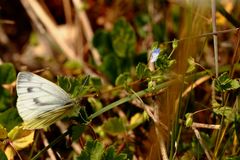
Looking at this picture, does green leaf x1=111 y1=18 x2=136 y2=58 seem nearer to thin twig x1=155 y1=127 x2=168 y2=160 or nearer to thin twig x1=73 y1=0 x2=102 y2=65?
thin twig x1=73 y1=0 x2=102 y2=65

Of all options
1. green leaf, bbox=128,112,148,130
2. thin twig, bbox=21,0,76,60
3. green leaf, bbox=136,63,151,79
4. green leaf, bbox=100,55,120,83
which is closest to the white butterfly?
green leaf, bbox=136,63,151,79

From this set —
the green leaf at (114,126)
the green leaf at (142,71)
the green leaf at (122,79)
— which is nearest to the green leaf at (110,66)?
the green leaf at (122,79)

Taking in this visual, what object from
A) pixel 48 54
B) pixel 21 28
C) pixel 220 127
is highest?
pixel 21 28

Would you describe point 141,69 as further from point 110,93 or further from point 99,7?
point 99,7

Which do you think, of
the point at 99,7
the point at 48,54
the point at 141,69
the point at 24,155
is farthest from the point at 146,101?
the point at 99,7

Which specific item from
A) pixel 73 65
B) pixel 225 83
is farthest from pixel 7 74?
pixel 225 83

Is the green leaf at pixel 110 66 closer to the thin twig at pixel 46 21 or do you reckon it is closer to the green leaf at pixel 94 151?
the thin twig at pixel 46 21

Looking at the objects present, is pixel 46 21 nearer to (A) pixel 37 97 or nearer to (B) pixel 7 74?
(B) pixel 7 74
